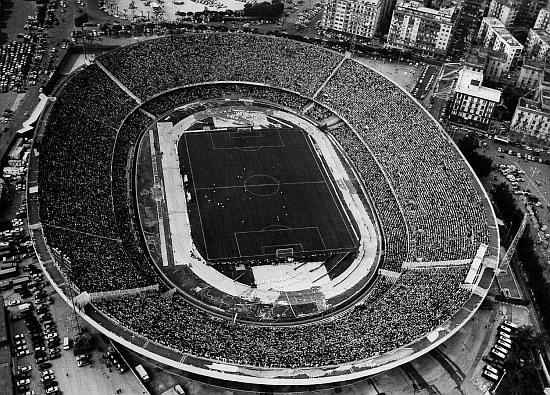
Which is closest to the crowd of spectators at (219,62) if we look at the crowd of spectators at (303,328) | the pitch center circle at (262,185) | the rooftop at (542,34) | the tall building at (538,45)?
the pitch center circle at (262,185)

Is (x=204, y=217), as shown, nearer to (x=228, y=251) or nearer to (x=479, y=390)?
(x=228, y=251)

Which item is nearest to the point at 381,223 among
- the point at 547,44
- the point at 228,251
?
the point at 228,251

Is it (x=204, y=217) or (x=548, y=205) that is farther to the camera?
(x=548, y=205)

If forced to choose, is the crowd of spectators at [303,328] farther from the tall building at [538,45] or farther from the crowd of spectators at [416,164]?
the tall building at [538,45]

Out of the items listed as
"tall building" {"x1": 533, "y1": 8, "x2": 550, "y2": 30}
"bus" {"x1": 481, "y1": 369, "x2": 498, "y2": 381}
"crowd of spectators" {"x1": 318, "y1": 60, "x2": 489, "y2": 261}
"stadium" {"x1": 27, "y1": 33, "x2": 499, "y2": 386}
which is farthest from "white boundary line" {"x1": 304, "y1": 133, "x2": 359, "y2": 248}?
"tall building" {"x1": 533, "y1": 8, "x2": 550, "y2": 30}

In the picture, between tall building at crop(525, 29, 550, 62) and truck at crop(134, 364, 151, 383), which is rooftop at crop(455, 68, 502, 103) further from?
truck at crop(134, 364, 151, 383)

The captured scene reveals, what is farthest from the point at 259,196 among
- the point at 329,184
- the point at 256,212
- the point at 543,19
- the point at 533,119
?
the point at 543,19

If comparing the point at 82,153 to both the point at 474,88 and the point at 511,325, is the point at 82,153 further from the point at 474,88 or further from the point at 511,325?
the point at 474,88
